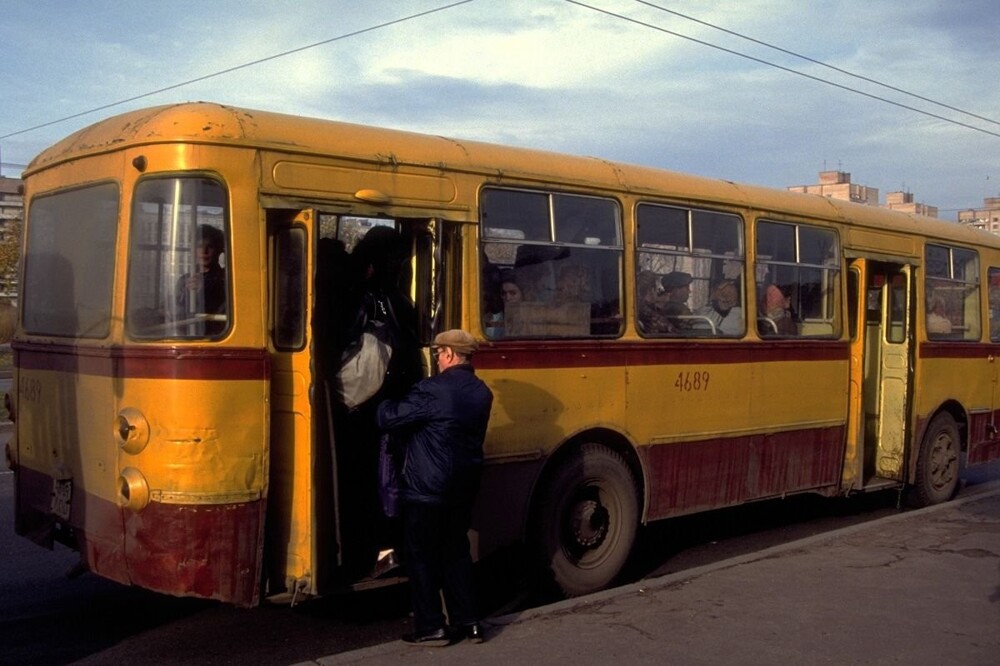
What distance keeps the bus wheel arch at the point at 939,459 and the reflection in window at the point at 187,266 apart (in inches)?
310

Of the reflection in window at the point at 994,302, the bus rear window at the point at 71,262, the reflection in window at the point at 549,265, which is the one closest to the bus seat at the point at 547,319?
the reflection in window at the point at 549,265

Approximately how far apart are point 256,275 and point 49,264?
1822 mm

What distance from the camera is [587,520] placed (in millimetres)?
7594

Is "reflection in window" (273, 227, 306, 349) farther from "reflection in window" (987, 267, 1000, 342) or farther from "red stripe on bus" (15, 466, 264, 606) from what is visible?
"reflection in window" (987, 267, 1000, 342)

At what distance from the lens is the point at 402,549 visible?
629 cm

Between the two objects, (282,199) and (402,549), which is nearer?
(282,199)

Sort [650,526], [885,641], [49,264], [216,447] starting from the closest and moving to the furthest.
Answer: [216,447], [885,641], [49,264], [650,526]

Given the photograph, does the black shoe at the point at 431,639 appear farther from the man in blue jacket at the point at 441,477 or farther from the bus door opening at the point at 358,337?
the bus door opening at the point at 358,337

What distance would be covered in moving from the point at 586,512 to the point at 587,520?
0.19 feet

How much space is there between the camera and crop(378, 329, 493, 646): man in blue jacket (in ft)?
19.0

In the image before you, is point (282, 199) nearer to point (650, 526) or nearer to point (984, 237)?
point (650, 526)

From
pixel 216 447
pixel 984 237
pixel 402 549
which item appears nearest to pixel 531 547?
pixel 402 549

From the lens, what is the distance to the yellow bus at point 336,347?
18.6 ft

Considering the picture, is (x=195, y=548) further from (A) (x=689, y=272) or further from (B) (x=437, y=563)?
(A) (x=689, y=272)
